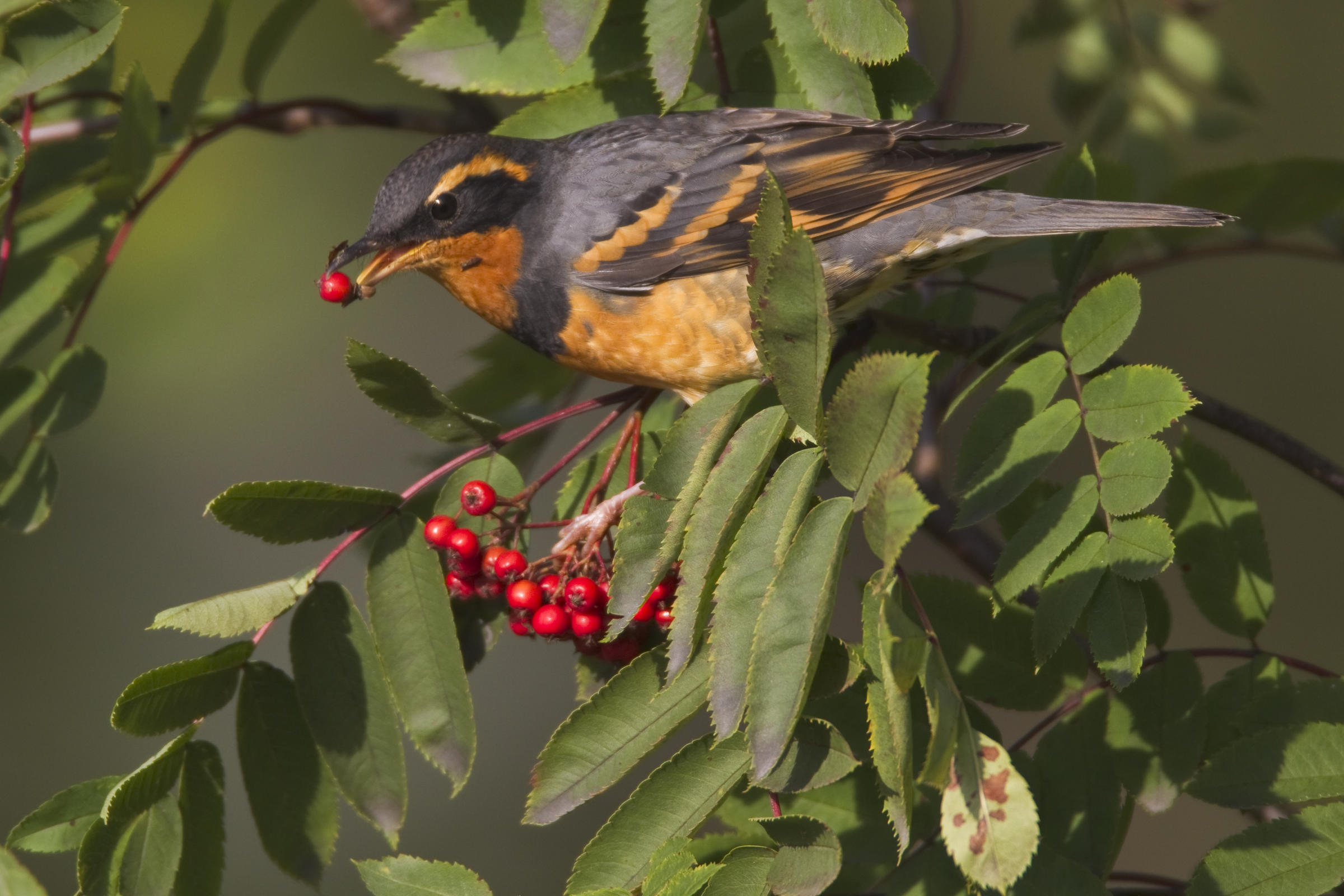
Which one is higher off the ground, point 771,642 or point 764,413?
point 764,413

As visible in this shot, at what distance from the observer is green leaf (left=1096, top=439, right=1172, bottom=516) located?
5.15 ft

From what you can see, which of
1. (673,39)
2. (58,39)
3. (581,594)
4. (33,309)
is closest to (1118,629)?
(581,594)

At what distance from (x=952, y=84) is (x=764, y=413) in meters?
2.06

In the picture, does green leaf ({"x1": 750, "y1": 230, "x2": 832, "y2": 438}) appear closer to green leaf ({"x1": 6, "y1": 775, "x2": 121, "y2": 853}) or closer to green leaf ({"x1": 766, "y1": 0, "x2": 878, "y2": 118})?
green leaf ({"x1": 766, "y1": 0, "x2": 878, "y2": 118})

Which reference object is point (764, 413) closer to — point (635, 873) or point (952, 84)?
point (635, 873)

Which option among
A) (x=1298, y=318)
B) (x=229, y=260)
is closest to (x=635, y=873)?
(x=229, y=260)

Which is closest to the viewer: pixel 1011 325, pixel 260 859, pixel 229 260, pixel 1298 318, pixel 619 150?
pixel 1011 325

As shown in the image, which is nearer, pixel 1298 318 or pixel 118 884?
pixel 118 884

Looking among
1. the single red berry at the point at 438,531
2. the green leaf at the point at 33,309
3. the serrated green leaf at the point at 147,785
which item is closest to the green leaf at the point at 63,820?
the serrated green leaf at the point at 147,785

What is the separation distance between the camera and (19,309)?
2.26m

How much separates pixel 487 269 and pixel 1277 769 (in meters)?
1.78

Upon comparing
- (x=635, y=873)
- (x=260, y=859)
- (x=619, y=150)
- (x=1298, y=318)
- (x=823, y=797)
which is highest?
(x=619, y=150)

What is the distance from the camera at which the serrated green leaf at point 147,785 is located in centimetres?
155

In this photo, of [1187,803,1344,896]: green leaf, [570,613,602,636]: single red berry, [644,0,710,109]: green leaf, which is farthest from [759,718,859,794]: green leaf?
[644,0,710,109]: green leaf
